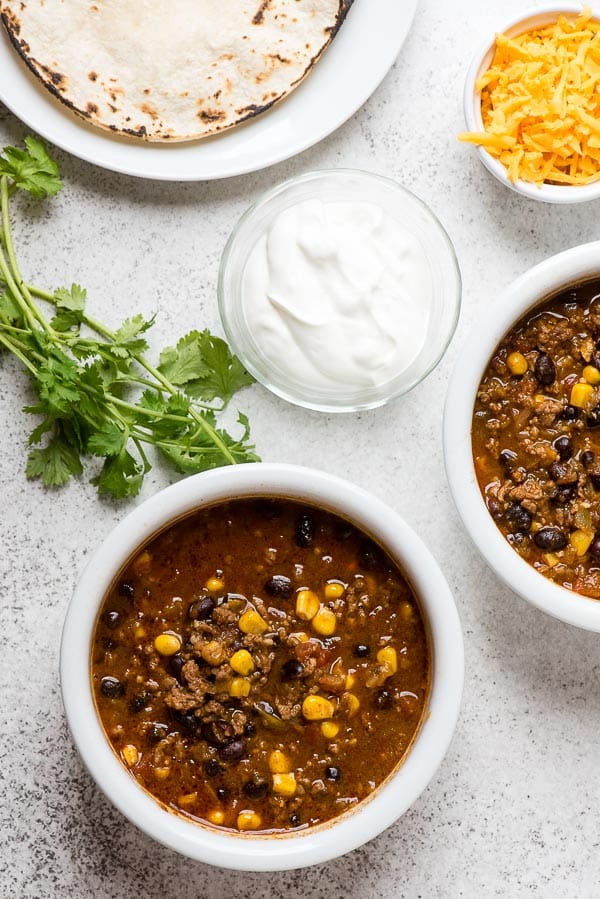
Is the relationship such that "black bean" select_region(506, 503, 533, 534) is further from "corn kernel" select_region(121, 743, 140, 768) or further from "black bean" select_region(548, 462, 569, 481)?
"corn kernel" select_region(121, 743, 140, 768)

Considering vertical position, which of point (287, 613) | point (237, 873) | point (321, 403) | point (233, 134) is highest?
point (233, 134)

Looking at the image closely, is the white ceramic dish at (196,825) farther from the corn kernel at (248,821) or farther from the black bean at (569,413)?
the black bean at (569,413)

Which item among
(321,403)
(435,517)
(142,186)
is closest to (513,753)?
(435,517)

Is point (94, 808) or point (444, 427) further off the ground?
point (444, 427)

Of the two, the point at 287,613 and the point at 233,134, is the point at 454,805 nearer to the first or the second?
the point at 287,613

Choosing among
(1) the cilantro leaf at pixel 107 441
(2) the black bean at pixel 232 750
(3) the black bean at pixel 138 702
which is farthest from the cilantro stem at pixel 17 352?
(2) the black bean at pixel 232 750
